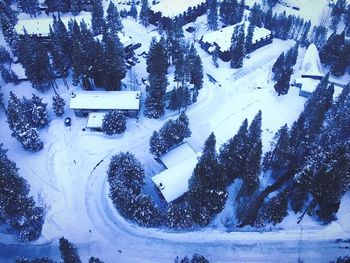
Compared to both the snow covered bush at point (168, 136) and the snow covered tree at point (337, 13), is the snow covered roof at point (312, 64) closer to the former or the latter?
the snow covered tree at point (337, 13)

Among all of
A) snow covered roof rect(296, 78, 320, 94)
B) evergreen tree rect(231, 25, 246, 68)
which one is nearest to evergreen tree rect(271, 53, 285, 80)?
snow covered roof rect(296, 78, 320, 94)

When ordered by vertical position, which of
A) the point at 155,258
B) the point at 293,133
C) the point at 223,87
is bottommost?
the point at 155,258

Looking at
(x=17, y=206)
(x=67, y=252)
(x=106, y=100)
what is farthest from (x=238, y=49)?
(x=67, y=252)

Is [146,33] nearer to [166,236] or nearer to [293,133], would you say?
[293,133]

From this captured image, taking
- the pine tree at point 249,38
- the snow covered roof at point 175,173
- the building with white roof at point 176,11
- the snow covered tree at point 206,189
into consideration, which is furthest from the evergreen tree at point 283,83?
the building with white roof at point 176,11

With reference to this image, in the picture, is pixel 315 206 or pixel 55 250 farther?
pixel 315 206

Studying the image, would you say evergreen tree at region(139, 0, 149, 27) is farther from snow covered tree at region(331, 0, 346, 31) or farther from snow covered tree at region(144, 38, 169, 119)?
snow covered tree at region(331, 0, 346, 31)

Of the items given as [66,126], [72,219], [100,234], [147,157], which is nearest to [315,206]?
[147,157]
